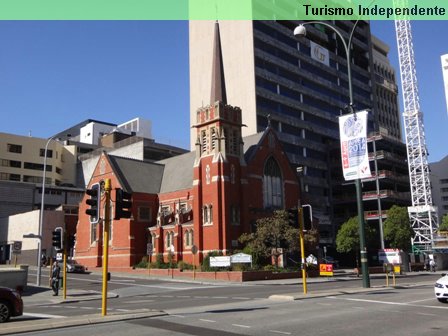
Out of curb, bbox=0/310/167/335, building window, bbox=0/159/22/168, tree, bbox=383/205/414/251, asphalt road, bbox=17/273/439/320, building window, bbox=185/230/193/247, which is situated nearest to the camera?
curb, bbox=0/310/167/335

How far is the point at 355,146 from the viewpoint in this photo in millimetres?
22875

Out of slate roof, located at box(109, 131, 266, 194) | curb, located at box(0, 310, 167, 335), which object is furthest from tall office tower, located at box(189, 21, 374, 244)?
curb, located at box(0, 310, 167, 335)

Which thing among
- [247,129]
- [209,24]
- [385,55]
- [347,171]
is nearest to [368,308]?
[347,171]

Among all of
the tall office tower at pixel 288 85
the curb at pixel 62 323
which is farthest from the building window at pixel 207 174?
the curb at pixel 62 323

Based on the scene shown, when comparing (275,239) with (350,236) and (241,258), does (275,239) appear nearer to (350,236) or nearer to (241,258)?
(241,258)

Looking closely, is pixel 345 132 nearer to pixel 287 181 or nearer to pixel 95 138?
pixel 287 181

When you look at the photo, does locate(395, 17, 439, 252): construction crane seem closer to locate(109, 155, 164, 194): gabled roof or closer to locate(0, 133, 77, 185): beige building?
locate(109, 155, 164, 194): gabled roof

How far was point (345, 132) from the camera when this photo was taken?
23.5m

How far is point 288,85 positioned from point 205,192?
40.7 m

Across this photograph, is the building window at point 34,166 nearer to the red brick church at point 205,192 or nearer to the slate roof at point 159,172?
the red brick church at point 205,192

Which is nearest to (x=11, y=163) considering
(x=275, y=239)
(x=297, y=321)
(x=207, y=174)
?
(x=207, y=174)

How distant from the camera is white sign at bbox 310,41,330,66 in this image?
94.3m

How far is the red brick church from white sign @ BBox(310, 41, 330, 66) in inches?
1639

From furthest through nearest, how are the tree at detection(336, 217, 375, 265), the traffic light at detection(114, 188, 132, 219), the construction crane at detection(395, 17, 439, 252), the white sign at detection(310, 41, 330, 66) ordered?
1. the white sign at detection(310, 41, 330, 66)
2. the construction crane at detection(395, 17, 439, 252)
3. the tree at detection(336, 217, 375, 265)
4. the traffic light at detection(114, 188, 132, 219)
